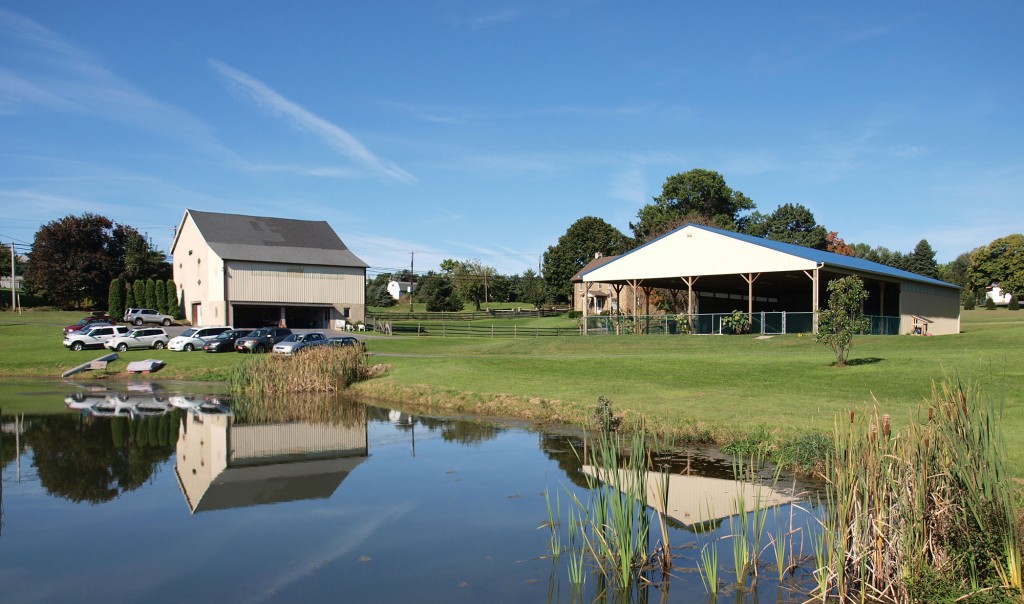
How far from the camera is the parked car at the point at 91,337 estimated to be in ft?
142

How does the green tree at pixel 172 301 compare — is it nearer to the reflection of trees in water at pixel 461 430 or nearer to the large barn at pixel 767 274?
the large barn at pixel 767 274

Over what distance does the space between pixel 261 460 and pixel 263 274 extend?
47.9 metres

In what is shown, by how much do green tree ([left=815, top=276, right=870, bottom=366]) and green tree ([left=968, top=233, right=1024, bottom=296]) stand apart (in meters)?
79.0

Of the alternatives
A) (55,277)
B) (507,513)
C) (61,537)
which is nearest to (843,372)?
(507,513)

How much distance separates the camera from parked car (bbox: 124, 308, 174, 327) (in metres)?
60.8

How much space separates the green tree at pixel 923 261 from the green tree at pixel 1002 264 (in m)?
13.4

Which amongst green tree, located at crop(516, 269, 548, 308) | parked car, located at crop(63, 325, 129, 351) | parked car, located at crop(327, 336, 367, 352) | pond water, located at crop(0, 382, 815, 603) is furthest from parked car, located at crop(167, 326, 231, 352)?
green tree, located at crop(516, 269, 548, 308)

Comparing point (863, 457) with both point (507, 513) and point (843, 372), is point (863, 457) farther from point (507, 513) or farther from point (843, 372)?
point (843, 372)

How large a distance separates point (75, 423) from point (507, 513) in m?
16.1

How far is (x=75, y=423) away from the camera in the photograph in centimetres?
2283

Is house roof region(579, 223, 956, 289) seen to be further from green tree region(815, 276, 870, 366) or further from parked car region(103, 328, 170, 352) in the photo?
parked car region(103, 328, 170, 352)

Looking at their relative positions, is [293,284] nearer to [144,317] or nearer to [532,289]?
[144,317]

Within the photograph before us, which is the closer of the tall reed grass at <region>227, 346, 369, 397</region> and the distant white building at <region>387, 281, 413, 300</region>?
the tall reed grass at <region>227, 346, 369, 397</region>

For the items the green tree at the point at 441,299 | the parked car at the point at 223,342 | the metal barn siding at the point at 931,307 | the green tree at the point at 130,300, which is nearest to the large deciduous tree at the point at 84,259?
the green tree at the point at 130,300
